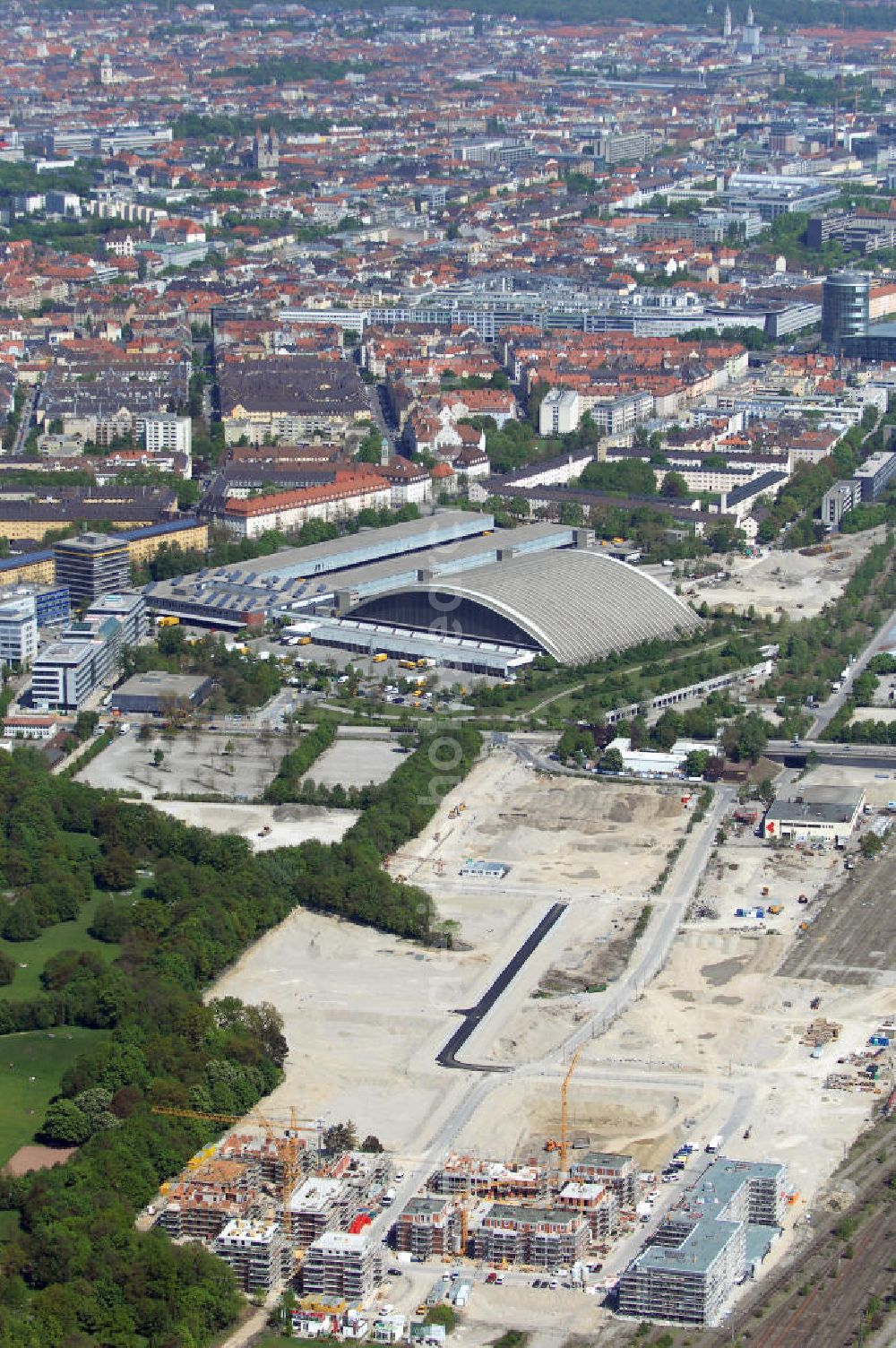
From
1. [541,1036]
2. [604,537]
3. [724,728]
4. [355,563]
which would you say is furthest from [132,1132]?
[604,537]

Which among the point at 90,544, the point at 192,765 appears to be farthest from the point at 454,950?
the point at 90,544

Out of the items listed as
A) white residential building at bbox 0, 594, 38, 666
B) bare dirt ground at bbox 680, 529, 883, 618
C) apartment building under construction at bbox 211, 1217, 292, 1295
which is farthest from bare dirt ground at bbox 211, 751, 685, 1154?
bare dirt ground at bbox 680, 529, 883, 618

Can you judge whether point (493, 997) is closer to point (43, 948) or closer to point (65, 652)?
point (43, 948)

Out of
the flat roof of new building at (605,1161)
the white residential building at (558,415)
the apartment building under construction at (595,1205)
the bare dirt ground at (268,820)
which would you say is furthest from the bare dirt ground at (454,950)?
the white residential building at (558,415)

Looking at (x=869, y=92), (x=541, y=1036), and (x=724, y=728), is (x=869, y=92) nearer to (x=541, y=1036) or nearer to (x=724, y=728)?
(x=724, y=728)

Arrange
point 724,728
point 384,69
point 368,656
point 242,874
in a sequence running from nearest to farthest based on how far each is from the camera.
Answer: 1. point 242,874
2. point 724,728
3. point 368,656
4. point 384,69

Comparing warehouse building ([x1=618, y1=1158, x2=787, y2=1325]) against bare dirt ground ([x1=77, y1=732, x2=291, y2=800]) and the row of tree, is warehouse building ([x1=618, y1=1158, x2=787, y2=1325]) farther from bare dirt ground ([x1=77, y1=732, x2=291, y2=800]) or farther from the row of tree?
bare dirt ground ([x1=77, y1=732, x2=291, y2=800])
